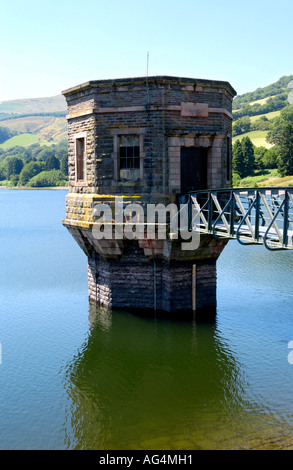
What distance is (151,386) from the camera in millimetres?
13703

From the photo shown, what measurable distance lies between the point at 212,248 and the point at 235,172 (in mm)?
73635

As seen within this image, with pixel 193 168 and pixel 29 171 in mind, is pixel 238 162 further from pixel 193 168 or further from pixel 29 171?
pixel 29 171

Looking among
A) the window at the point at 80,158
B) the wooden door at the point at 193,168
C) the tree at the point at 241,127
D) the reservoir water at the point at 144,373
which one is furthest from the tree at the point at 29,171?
the wooden door at the point at 193,168

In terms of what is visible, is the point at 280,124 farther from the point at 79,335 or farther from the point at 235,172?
Answer: the point at 79,335

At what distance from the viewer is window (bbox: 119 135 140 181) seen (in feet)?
58.1

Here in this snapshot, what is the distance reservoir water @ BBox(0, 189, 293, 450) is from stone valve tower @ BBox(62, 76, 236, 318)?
1.30 meters

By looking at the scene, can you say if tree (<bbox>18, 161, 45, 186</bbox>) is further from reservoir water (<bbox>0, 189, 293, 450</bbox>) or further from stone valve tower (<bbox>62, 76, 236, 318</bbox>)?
stone valve tower (<bbox>62, 76, 236, 318</bbox>)

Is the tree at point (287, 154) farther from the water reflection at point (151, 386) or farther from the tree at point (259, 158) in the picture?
the water reflection at point (151, 386)

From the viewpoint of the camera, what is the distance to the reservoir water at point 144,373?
37.1 ft

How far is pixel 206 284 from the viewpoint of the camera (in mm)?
18703

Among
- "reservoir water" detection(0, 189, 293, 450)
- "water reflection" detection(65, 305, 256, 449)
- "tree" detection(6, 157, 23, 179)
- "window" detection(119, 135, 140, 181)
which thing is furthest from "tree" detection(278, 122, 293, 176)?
"tree" detection(6, 157, 23, 179)

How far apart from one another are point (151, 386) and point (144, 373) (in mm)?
Answer: 856
